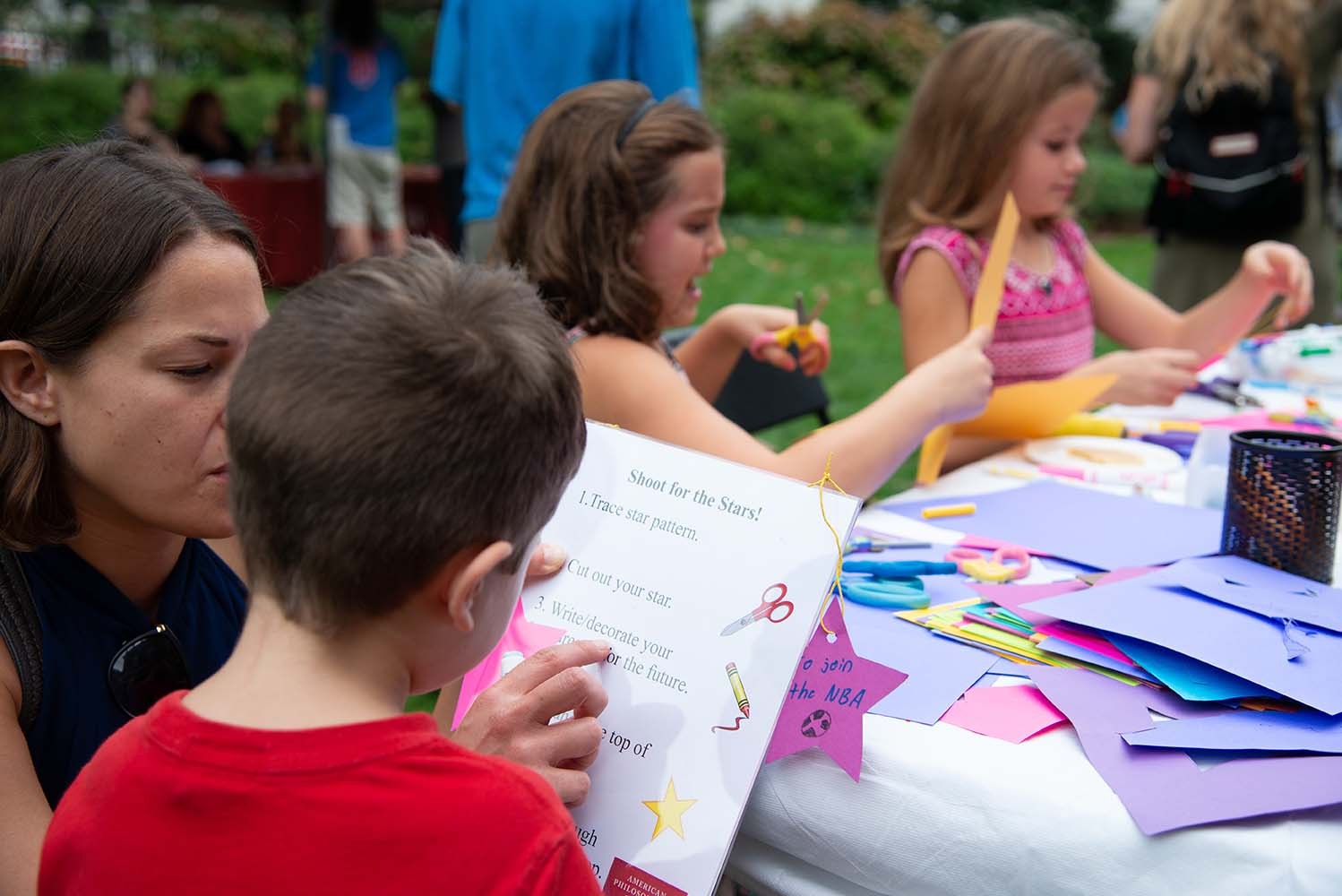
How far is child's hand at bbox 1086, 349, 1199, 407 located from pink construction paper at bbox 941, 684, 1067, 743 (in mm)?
1227

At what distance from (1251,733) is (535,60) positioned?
2.99 metres

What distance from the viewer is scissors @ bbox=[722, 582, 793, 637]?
3.39 feet

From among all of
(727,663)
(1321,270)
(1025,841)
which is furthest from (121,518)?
(1321,270)

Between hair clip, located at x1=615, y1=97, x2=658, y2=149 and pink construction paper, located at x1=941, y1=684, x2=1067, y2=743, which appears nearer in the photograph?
pink construction paper, located at x1=941, y1=684, x2=1067, y2=743

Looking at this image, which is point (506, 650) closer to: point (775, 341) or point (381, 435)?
point (381, 435)

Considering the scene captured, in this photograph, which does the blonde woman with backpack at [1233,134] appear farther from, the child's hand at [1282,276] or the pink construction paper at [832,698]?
the pink construction paper at [832,698]

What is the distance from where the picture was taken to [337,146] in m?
7.11

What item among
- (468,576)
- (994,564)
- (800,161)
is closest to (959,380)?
(994,564)

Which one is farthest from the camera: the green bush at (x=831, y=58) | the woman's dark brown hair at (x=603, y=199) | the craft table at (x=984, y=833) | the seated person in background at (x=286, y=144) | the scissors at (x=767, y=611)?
the green bush at (x=831, y=58)

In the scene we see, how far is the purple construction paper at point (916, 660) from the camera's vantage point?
112 cm

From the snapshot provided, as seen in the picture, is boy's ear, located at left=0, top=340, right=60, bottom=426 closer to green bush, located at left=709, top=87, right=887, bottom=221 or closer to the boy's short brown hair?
the boy's short brown hair

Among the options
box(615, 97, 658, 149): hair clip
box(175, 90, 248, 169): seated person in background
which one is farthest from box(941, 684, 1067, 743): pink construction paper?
box(175, 90, 248, 169): seated person in background

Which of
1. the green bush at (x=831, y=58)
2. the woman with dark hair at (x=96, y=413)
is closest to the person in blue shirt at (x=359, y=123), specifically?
the woman with dark hair at (x=96, y=413)

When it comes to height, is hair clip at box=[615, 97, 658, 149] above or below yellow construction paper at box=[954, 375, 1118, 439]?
above
